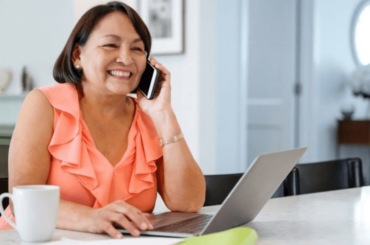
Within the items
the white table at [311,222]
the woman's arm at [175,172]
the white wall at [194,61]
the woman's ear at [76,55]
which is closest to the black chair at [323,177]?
the white table at [311,222]

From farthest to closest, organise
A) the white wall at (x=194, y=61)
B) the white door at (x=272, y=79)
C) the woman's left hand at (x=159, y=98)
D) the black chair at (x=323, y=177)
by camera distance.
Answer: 1. the white door at (x=272, y=79)
2. the white wall at (x=194, y=61)
3. the black chair at (x=323, y=177)
4. the woman's left hand at (x=159, y=98)

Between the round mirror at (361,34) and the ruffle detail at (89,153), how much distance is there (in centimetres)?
418

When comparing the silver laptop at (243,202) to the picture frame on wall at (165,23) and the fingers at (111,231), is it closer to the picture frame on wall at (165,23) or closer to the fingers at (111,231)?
the fingers at (111,231)

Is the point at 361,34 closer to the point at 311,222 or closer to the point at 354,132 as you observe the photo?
the point at 354,132

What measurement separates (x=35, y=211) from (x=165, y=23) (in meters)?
3.11

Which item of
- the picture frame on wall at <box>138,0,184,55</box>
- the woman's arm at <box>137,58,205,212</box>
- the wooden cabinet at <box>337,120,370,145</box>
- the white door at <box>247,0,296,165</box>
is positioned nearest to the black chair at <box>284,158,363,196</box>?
the woman's arm at <box>137,58,205,212</box>

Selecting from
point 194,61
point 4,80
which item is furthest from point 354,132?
point 4,80

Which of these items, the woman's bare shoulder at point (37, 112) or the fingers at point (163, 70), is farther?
the fingers at point (163, 70)

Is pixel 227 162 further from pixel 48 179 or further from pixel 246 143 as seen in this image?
pixel 48 179

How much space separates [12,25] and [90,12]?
5.49 feet

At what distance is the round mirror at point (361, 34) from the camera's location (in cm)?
521

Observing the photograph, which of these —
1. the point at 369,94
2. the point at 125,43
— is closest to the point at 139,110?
the point at 125,43

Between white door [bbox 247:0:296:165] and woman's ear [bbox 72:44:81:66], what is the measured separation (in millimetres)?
3298

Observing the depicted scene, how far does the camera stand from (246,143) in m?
4.62
